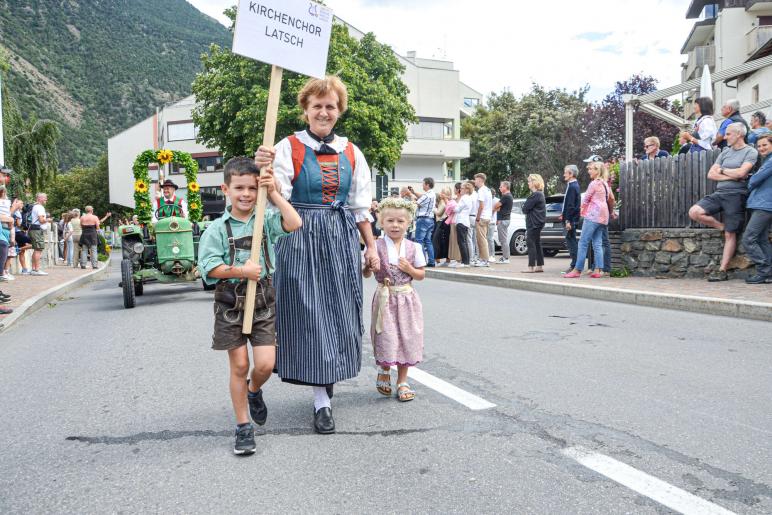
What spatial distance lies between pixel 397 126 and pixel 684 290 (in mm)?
28457

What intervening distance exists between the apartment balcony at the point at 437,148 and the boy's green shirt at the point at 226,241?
166 feet

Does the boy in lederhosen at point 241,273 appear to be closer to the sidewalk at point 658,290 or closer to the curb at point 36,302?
the sidewalk at point 658,290

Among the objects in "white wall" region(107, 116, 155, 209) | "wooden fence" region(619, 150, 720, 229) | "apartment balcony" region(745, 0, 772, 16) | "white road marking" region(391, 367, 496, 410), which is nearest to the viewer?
"white road marking" region(391, 367, 496, 410)

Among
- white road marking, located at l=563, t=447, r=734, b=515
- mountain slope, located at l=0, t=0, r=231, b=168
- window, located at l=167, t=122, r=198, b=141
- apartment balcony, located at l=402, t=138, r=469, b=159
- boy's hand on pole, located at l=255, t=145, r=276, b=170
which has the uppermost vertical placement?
mountain slope, located at l=0, t=0, r=231, b=168

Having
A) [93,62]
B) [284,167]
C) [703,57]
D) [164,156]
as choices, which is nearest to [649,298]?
[284,167]

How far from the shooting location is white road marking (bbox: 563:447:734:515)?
2.83 meters

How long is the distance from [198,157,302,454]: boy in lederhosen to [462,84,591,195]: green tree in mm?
39525

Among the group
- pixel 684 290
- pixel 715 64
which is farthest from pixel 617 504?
pixel 715 64

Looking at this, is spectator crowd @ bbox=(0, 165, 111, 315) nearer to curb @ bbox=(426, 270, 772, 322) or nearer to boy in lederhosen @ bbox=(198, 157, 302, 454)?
boy in lederhosen @ bbox=(198, 157, 302, 454)

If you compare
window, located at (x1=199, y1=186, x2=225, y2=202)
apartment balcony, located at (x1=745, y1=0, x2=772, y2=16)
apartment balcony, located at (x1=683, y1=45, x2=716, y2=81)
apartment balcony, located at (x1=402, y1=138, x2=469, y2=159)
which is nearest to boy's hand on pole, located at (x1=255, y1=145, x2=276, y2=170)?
apartment balcony, located at (x1=745, y1=0, x2=772, y2=16)

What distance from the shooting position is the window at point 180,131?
69.6m

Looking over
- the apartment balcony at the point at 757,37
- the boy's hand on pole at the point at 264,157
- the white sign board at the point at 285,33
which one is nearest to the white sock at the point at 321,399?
the boy's hand on pole at the point at 264,157

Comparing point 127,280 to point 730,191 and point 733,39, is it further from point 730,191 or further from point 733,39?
point 733,39

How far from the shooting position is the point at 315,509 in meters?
2.95
